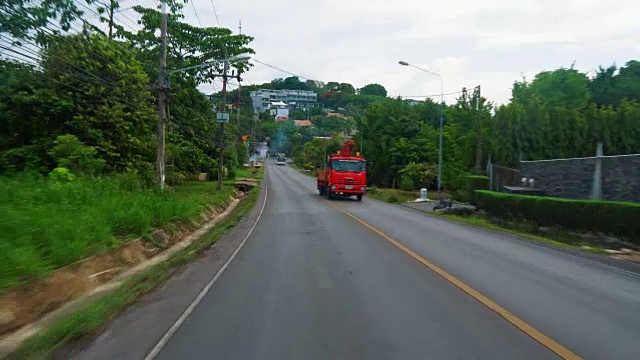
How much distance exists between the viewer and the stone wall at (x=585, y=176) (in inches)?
764

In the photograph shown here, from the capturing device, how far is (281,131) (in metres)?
155

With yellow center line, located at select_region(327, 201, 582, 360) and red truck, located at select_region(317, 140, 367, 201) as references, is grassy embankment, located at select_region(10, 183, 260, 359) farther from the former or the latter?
red truck, located at select_region(317, 140, 367, 201)

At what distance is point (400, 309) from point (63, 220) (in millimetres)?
7233

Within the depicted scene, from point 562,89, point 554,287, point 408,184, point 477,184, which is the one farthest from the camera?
point 408,184

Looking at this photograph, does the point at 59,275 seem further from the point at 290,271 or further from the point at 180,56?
the point at 180,56

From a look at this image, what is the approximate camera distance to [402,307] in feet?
24.5

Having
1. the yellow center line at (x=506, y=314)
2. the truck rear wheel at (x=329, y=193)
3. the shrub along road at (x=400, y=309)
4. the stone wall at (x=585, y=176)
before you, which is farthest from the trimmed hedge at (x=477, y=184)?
the yellow center line at (x=506, y=314)

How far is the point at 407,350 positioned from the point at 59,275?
6.57m

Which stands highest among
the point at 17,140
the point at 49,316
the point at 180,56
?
the point at 180,56

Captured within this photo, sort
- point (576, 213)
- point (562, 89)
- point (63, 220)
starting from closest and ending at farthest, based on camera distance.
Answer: point (63, 220) < point (576, 213) < point (562, 89)

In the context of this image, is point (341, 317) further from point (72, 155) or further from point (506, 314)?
point (72, 155)

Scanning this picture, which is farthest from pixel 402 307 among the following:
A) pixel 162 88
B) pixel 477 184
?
pixel 477 184

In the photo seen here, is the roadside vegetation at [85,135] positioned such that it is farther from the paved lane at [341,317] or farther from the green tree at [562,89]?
the green tree at [562,89]

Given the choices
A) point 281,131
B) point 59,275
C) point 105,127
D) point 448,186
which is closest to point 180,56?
point 105,127
